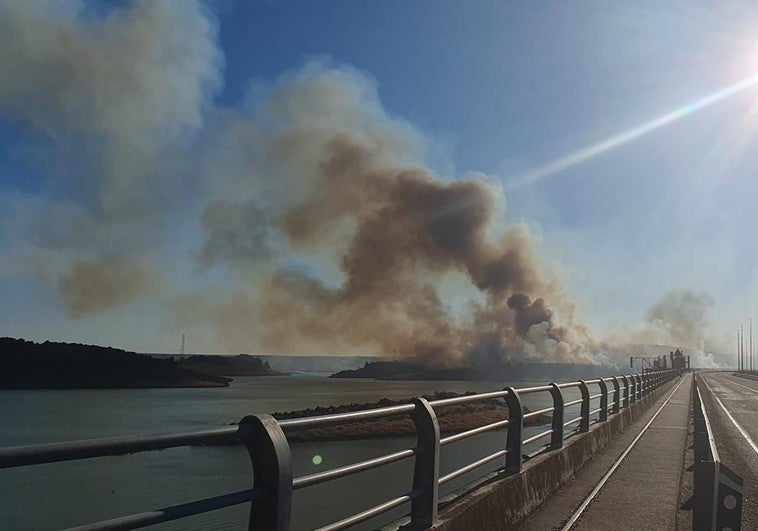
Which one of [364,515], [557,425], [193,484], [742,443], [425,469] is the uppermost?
[425,469]

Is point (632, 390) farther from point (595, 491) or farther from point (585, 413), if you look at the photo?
point (595, 491)

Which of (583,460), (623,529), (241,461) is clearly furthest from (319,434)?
(623,529)

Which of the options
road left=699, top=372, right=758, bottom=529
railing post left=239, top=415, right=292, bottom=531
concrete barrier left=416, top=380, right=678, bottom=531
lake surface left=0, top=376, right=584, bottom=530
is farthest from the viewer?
lake surface left=0, top=376, right=584, bottom=530

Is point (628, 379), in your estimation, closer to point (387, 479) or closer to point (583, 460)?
point (583, 460)

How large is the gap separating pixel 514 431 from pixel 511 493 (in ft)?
2.71

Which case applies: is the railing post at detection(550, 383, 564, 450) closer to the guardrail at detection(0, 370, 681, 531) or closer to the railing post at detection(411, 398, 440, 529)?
the guardrail at detection(0, 370, 681, 531)

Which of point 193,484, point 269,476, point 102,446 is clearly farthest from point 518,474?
point 193,484

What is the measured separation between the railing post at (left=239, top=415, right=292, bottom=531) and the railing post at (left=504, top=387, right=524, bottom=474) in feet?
15.1

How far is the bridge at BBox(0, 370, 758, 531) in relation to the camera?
285 cm

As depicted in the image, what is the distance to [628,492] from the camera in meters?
8.82

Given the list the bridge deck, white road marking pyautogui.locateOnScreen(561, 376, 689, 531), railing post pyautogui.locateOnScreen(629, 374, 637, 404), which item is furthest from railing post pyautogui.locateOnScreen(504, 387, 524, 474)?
railing post pyautogui.locateOnScreen(629, 374, 637, 404)

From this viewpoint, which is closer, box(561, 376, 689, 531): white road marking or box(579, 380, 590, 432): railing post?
box(561, 376, 689, 531): white road marking

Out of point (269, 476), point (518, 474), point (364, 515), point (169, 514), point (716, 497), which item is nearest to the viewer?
point (169, 514)

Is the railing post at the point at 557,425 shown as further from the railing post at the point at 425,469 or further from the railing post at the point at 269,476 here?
the railing post at the point at 269,476
